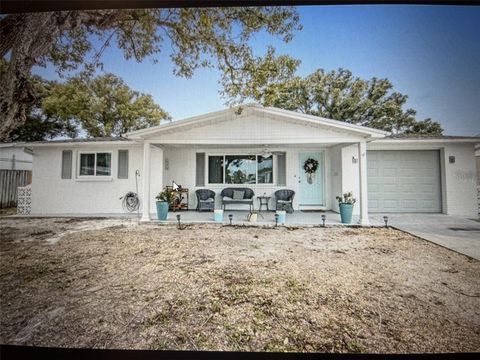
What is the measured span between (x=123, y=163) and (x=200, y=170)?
301cm

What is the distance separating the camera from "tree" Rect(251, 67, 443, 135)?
1900 centimetres

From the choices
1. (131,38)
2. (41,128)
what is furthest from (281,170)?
(41,128)

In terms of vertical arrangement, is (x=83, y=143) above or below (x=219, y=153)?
above

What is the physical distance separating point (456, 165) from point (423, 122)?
13305 mm

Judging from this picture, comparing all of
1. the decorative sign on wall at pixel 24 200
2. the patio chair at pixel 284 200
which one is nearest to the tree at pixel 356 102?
the patio chair at pixel 284 200

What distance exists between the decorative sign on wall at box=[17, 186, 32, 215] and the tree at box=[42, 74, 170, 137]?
8751 mm

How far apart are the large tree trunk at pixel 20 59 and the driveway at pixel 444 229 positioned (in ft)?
23.3

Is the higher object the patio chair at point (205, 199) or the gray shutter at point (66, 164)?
the gray shutter at point (66, 164)

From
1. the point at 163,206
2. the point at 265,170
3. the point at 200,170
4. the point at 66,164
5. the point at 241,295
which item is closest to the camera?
the point at 241,295

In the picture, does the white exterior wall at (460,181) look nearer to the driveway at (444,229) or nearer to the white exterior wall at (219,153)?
the driveway at (444,229)

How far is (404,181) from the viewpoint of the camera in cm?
889

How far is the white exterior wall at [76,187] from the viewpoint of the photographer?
927cm

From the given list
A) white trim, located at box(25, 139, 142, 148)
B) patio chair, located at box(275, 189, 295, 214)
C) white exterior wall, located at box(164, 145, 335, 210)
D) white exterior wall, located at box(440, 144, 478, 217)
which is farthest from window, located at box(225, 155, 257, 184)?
white exterior wall, located at box(440, 144, 478, 217)

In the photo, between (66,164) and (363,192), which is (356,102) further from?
(66,164)
